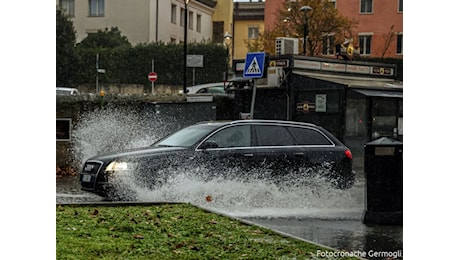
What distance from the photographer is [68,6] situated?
6.80 metres

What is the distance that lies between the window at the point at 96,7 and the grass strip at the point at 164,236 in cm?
144

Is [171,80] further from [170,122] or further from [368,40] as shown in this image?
[368,40]

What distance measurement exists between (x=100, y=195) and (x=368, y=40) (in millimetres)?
2513

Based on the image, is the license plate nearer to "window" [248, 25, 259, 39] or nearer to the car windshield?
the car windshield

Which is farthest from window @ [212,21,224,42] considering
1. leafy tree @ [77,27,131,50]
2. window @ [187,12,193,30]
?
leafy tree @ [77,27,131,50]

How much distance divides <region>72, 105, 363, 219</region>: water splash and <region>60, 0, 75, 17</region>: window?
83cm

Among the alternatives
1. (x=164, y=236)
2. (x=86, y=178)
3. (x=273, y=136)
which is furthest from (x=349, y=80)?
(x=86, y=178)

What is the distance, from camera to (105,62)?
7.10 metres

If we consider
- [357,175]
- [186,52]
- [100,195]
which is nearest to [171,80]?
[186,52]

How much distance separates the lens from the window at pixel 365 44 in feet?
23.5

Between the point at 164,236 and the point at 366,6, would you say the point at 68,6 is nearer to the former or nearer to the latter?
the point at 164,236

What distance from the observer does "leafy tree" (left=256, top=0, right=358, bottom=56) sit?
7.14 metres

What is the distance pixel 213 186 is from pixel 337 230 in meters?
1.12

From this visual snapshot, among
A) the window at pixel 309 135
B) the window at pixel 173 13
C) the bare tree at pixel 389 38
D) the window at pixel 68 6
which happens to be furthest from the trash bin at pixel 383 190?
the window at pixel 68 6
